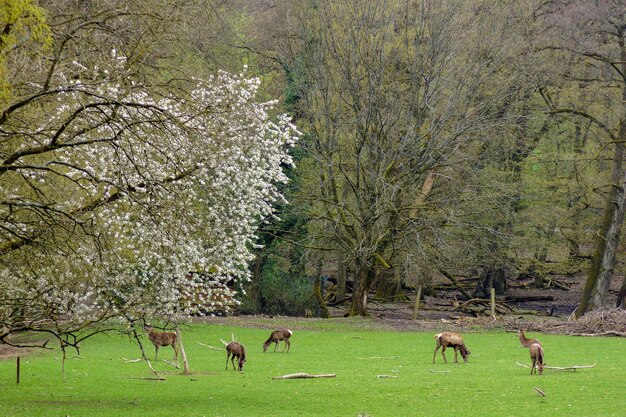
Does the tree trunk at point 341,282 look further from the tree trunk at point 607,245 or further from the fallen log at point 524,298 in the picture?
the tree trunk at point 607,245

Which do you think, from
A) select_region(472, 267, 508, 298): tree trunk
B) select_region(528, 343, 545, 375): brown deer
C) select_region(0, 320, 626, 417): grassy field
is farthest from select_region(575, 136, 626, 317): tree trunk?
select_region(528, 343, 545, 375): brown deer

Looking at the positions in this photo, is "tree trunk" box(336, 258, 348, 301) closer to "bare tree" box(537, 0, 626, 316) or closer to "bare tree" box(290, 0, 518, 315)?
"bare tree" box(290, 0, 518, 315)

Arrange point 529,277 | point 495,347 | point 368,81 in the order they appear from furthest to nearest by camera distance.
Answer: point 529,277, point 368,81, point 495,347

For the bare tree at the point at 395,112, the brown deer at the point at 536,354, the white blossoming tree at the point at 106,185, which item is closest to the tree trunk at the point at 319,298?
the bare tree at the point at 395,112

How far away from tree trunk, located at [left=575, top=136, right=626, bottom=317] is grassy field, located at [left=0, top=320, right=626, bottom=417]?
970 cm

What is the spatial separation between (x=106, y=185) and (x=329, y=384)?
8.45 metres

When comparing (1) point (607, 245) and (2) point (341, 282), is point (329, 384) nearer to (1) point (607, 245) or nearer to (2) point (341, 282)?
(1) point (607, 245)

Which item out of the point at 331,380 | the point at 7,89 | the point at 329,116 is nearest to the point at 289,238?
the point at 329,116

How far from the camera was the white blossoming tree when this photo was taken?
43.0ft

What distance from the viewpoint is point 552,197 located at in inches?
1860

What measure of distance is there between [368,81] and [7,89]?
104 feet

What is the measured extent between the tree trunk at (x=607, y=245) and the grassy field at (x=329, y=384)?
9.70 metres

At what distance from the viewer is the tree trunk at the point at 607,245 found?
42562 millimetres

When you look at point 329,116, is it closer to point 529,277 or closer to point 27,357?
point 27,357
